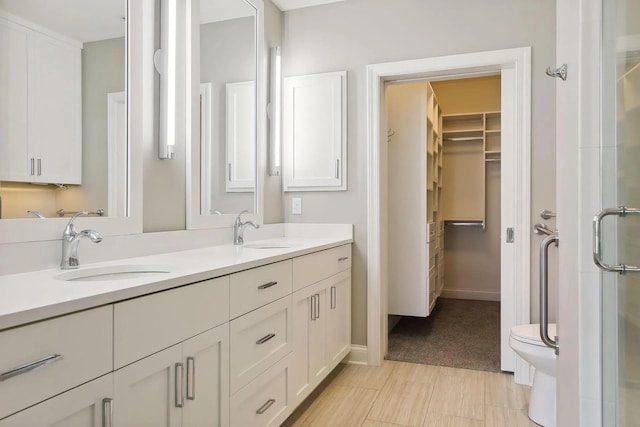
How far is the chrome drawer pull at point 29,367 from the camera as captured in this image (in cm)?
81

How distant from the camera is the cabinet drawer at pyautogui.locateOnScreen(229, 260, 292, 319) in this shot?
5.16ft

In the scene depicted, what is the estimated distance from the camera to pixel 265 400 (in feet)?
5.84

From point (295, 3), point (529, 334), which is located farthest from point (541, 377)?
point (295, 3)

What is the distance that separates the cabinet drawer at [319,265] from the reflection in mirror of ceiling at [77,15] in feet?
4.04

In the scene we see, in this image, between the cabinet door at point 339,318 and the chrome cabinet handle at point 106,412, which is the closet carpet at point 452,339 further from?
the chrome cabinet handle at point 106,412

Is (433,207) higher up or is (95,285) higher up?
(433,207)

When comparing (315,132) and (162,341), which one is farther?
(315,132)

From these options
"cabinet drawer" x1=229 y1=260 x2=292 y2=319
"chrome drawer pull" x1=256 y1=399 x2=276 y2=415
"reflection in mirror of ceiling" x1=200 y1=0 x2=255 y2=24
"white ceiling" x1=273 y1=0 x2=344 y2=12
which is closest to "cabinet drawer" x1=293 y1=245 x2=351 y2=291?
"cabinet drawer" x1=229 y1=260 x2=292 y2=319

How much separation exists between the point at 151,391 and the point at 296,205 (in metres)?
2.04

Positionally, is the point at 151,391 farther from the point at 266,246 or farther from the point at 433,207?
the point at 433,207

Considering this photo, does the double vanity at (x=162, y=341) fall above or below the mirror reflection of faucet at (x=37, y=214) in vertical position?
below

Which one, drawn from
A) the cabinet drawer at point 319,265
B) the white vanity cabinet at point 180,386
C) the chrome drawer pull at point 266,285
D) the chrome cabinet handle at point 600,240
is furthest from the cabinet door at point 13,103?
the chrome cabinet handle at point 600,240

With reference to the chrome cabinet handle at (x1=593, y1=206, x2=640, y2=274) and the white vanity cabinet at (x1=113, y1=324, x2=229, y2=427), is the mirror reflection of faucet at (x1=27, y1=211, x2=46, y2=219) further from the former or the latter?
the chrome cabinet handle at (x1=593, y1=206, x2=640, y2=274)

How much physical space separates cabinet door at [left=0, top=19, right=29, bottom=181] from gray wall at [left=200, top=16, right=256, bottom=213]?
914mm
